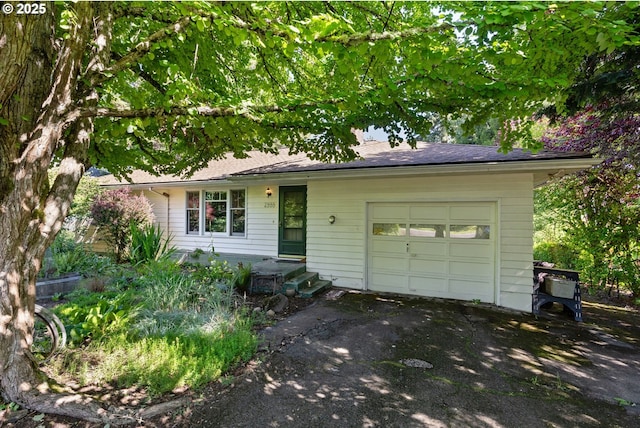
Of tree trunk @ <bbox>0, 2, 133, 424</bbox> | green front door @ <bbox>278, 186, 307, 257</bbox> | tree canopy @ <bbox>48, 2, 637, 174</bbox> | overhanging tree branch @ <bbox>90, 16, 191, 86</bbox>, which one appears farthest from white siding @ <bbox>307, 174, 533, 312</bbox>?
tree trunk @ <bbox>0, 2, 133, 424</bbox>

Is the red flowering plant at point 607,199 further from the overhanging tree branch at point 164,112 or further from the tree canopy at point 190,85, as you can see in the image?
the overhanging tree branch at point 164,112

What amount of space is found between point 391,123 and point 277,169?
13.9 feet

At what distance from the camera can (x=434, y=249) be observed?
6.81 metres

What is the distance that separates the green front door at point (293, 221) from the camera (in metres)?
9.01

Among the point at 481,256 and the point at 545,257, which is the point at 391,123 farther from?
the point at 545,257

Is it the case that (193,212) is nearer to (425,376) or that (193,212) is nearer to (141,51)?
(141,51)

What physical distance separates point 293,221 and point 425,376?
6.30 m

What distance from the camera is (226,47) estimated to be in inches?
205

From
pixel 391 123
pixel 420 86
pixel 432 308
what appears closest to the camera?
pixel 420 86

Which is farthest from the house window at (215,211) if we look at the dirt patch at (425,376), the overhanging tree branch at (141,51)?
the overhanging tree branch at (141,51)

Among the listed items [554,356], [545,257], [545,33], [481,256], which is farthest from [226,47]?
[545,257]

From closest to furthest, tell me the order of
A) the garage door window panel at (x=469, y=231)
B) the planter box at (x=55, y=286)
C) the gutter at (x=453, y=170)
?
the gutter at (x=453, y=170)
the planter box at (x=55, y=286)
the garage door window panel at (x=469, y=231)

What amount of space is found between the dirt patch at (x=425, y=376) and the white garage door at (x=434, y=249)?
1066 millimetres

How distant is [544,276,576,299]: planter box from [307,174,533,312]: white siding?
399 mm
